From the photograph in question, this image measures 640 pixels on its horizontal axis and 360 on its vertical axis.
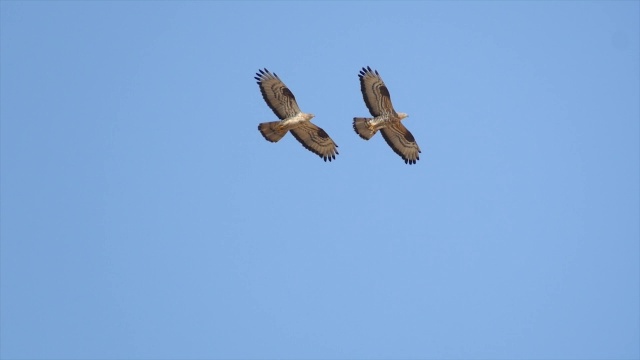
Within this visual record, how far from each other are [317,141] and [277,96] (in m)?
2.21

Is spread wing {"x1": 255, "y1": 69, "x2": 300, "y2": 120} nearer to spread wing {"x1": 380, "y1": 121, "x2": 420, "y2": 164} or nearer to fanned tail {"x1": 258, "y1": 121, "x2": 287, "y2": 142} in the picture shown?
fanned tail {"x1": 258, "y1": 121, "x2": 287, "y2": 142}

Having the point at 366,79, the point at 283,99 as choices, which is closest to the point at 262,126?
the point at 283,99

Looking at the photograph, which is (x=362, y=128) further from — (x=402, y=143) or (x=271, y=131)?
(x=271, y=131)

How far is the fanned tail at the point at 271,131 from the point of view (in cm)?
4234

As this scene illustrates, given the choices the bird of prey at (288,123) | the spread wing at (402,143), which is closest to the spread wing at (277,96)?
the bird of prey at (288,123)

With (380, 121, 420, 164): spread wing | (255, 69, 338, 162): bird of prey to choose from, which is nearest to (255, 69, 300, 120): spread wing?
(255, 69, 338, 162): bird of prey

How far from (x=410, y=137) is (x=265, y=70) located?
5.92 meters

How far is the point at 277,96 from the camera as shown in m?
43.1

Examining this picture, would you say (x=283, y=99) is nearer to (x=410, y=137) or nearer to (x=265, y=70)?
(x=265, y=70)

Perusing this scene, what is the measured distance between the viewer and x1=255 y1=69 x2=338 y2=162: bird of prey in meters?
42.5

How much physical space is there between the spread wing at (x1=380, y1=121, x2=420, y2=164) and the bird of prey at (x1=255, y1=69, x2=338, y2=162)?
2.07 metres

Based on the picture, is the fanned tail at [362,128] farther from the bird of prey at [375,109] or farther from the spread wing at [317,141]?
the spread wing at [317,141]

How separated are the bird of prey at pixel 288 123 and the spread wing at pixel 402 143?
81.4 inches

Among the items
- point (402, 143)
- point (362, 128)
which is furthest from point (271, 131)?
point (402, 143)
